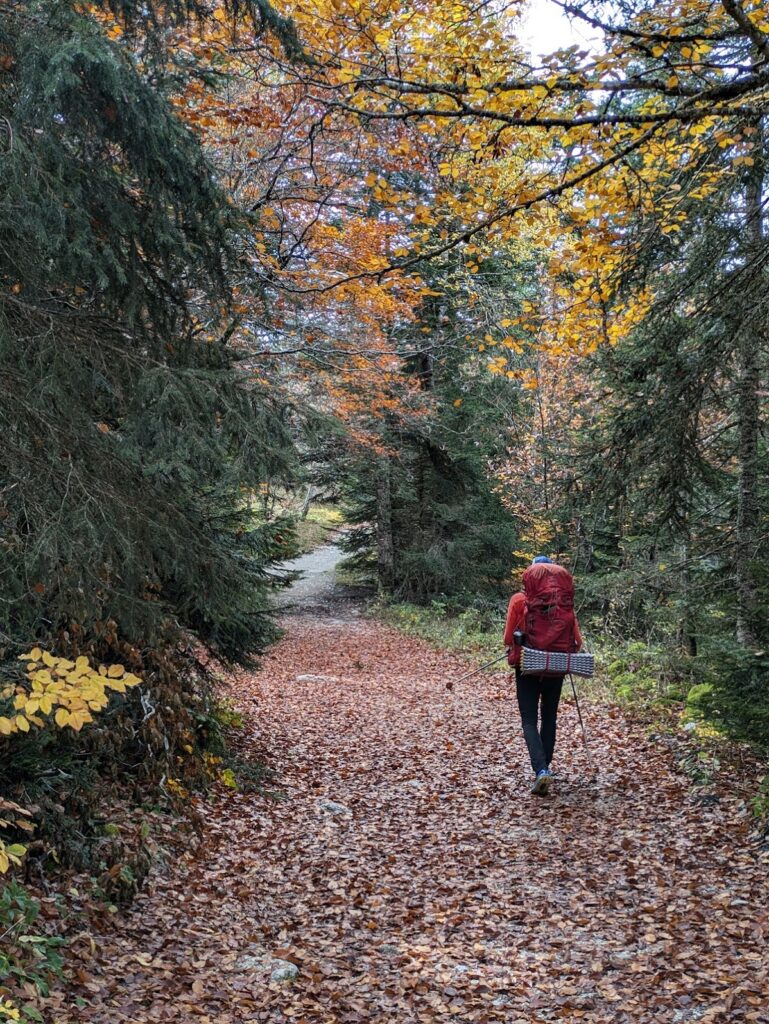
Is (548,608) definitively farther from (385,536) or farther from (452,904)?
(385,536)

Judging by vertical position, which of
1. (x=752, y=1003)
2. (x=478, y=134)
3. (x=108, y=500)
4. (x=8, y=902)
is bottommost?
(x=752, y=1003)

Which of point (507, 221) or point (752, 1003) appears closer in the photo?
point (752, 1003)

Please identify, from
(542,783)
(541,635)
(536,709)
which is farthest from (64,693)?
(542,783)

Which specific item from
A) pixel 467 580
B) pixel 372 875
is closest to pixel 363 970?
pixel 372 875

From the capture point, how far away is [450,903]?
527cm

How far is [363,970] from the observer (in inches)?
175

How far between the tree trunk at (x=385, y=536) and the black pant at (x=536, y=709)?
1483 centimetres

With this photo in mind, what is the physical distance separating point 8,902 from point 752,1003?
358cm

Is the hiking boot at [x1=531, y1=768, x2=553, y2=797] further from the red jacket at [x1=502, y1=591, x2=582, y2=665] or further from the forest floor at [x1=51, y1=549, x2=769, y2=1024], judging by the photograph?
the red jacket at [x1=502, y1=591, x2=582, y2=665]

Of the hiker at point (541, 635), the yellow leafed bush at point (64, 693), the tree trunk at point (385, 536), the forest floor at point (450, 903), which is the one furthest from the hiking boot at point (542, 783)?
the tree trunk at point (385, 536)

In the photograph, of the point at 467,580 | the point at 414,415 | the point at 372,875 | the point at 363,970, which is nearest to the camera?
the point at 363,970

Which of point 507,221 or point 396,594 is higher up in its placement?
point 507,221

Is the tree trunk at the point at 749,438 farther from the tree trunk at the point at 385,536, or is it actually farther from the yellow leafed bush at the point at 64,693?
the tree trunk at the point at 385,536

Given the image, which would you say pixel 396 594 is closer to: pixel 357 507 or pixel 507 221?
pixel 357 507
